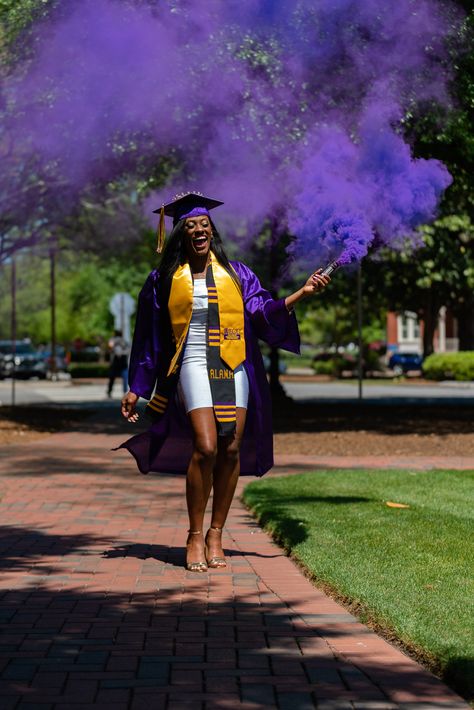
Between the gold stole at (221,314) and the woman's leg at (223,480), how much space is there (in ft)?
1.17

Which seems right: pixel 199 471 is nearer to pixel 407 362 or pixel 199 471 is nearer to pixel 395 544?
pixel 395 544

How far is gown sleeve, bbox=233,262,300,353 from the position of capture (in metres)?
6.83

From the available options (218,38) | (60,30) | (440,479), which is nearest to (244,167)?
(218,38)

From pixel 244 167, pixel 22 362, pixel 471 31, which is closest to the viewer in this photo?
pixel 471 31

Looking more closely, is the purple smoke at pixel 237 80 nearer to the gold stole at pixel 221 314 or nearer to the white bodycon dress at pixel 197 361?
the gold stole at pixel 221 314

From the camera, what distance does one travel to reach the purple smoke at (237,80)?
1326cm

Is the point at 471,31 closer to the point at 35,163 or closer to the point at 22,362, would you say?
the point at 35,163

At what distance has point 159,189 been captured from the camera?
1861 centimetres

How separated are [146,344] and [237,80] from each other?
8.67 m

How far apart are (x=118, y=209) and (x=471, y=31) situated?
1510cm

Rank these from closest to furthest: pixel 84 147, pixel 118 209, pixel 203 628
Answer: pixel 203 628 < pixel 84 147 < pixel 118 209

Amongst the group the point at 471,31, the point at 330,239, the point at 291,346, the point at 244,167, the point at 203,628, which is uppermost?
the point at 471,31

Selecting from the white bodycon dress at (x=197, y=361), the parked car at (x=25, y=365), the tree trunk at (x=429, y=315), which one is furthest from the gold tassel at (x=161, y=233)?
the parked car at (x=25, y=365)

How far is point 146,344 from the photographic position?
689cm
